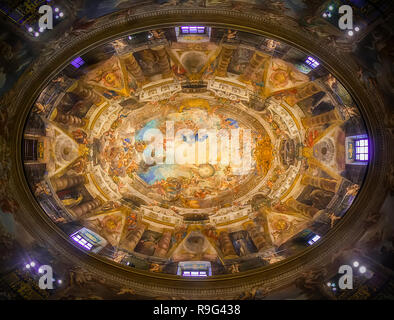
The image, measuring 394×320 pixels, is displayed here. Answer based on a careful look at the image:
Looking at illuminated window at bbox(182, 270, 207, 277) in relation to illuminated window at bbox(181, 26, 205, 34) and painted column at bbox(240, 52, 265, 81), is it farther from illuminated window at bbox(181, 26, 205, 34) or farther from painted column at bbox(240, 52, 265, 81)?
illuminated window at bbox(181, 26, 205, 34)

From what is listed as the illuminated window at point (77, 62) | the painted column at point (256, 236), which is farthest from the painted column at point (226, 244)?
the illuminated window at point (77, 62)

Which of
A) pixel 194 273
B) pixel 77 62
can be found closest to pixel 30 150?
pixel 77 62

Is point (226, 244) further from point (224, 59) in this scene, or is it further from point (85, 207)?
point (224, 59)

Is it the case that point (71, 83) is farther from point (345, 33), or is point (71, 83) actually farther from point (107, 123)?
point (345, 33)

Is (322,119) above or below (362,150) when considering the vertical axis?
above

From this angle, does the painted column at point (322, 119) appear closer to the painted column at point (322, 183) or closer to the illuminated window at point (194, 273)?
the painted column at point (322, 183)

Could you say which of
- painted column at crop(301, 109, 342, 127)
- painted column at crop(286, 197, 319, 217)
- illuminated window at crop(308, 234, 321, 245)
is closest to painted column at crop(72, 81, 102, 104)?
painted column at crop(301, 109, 342, 127)

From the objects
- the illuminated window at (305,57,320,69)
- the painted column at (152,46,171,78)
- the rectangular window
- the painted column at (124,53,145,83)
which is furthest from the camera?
the painted column at (124,53,145,83)
